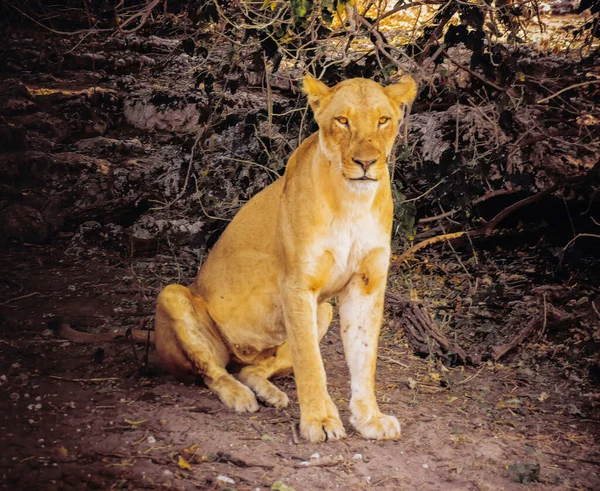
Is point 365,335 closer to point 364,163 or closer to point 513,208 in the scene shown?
point 364,163

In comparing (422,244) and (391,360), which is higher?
(422,244)

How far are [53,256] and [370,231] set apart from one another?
→ 3990mm

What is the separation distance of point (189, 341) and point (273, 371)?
0.56 metres

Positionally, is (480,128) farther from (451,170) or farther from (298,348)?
(298,348)

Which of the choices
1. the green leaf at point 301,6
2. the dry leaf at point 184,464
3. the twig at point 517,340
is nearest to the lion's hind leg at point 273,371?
the dry leaf at point 184,464

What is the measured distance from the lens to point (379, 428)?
12.4ft

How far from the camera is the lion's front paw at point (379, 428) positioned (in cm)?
378

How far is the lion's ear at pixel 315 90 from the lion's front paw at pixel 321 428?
1.53 metres

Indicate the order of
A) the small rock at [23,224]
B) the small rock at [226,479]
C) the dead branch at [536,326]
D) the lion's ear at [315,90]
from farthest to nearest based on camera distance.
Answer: the small rock at [23,224] → the dead branch at [536,326] → the lion's ear at [315,90] → the small rock at [226,479]

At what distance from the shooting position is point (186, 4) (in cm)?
599

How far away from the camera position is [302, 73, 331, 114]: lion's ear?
12.5 ft

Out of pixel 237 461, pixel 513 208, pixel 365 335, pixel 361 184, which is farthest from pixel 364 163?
pixel 513 208

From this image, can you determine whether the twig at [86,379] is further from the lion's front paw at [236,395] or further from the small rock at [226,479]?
the small rock at [226,479]

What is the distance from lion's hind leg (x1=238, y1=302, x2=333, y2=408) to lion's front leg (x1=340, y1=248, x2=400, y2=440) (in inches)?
19.8
